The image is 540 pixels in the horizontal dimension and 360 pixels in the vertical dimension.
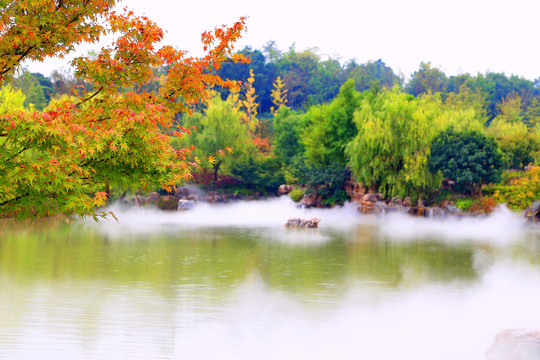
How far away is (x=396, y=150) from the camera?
3169 cm

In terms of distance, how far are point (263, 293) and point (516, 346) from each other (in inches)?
239

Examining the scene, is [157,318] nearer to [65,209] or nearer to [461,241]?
[65,209]

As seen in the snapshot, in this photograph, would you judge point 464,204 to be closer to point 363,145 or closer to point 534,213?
point 534,213

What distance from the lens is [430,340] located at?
8.99 meters

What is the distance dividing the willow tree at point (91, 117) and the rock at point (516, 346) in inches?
177

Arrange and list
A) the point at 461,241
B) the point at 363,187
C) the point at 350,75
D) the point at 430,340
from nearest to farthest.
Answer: the point at 430,340, the point at 461,241, the point at 363,187, the point at 350,75

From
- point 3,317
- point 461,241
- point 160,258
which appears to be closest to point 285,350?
point 3,317

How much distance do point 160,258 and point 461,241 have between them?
11181 mm

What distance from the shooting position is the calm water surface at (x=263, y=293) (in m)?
8.73

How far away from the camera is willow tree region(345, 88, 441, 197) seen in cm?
3086

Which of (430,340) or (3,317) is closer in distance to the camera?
(430,340)

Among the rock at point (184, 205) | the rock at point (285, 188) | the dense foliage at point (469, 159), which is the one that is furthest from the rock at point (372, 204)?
the rock at point (184, 205)

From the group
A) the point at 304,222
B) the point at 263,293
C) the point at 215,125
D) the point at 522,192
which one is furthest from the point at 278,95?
the point at 263,293

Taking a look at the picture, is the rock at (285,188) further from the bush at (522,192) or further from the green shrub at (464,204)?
the bush at (522,192)
